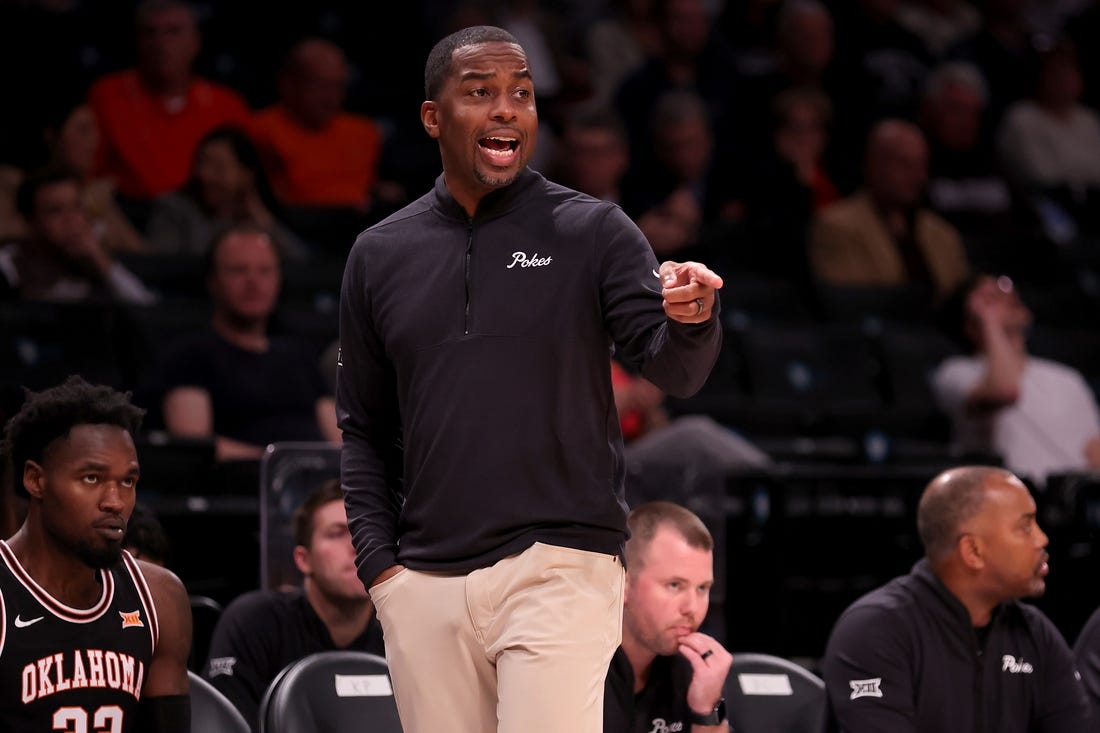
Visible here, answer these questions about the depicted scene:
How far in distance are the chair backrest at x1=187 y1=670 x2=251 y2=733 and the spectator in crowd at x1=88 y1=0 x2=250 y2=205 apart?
437cm

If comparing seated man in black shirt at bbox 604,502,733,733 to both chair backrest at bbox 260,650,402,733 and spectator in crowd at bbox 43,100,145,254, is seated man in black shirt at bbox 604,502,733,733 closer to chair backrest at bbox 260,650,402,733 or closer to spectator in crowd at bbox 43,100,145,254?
chair backrest at bbox 260,650,402,733

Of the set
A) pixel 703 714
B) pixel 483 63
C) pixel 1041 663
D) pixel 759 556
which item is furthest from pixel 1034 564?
pixel 483 63

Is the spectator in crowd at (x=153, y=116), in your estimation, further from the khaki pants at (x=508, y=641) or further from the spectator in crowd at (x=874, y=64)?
the khaki pants at (x=508, y=641)

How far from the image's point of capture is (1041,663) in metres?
4.49

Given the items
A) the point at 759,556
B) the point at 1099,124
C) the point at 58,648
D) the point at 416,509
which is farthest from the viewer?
→ the point at 1099,124

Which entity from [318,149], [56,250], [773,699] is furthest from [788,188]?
[773,699]

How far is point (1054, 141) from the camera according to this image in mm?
10180

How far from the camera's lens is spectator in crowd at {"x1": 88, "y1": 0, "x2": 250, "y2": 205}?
7801 mm

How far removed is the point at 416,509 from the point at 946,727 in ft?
6.83

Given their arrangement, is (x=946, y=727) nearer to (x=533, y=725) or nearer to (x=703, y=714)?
(x=703, y=714)

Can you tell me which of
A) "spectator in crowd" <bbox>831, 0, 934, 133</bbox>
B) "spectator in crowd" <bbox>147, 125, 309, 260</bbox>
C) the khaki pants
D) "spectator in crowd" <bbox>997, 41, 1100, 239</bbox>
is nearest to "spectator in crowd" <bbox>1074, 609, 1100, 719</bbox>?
the khaki pants

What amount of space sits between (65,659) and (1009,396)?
4.81 metres

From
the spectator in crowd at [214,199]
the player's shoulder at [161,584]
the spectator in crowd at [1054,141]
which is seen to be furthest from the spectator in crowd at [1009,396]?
the player's shoulder at [161,584]

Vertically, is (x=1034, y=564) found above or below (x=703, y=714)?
above
